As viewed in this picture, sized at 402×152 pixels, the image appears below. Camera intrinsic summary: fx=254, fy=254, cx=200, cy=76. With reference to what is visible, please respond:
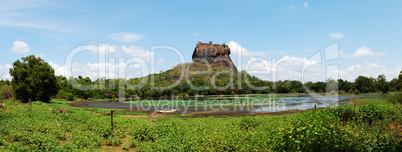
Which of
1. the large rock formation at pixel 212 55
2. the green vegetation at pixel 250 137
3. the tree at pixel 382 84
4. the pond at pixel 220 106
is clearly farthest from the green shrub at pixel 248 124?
the large rock formation at pixel 212 55

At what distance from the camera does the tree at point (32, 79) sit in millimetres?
35128

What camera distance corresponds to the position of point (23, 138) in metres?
8.93

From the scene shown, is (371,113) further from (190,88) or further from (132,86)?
(190,88)

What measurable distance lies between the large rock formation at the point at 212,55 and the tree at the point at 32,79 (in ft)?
382

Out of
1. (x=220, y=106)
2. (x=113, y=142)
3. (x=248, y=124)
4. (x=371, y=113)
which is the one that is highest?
(x=371, y=113)

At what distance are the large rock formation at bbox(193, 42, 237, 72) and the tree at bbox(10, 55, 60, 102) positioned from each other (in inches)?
4579

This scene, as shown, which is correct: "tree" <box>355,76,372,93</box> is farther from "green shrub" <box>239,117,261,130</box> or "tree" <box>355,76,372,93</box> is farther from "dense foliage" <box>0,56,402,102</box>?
"green shrub" <box>239,117,261,130</box>

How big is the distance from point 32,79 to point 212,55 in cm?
12859

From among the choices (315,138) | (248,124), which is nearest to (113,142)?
(248,124)

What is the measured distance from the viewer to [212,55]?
6294 inches

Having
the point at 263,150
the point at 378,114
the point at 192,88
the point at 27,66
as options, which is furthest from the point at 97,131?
the point at 192,88

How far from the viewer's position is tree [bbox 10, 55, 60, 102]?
35128mm

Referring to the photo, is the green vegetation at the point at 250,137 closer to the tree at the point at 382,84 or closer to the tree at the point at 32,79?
the tree at the point at 32,79

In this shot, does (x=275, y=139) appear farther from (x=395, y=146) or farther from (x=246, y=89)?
(x=246, y=89)
